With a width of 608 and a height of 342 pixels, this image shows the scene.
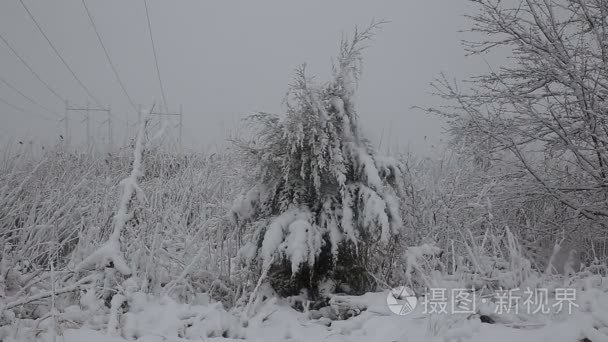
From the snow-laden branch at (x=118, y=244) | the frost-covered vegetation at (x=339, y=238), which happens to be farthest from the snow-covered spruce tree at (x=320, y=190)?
the snow-laden branch at (x=118, y=244)

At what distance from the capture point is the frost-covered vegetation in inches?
116

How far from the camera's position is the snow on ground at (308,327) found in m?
2.48

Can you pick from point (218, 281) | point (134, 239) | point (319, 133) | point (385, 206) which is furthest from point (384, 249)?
point (134, 239)

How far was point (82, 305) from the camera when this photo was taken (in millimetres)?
3146

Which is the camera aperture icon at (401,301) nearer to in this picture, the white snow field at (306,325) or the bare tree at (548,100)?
the white snow field at (306,325)

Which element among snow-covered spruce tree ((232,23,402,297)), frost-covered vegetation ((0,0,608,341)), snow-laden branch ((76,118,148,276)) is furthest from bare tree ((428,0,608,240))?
snow-laden branch ((76,118,148,276))

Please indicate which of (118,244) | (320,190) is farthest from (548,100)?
(118,244)

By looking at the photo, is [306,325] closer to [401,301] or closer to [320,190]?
[401,301]

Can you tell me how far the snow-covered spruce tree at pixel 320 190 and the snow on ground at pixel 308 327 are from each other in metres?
0.39

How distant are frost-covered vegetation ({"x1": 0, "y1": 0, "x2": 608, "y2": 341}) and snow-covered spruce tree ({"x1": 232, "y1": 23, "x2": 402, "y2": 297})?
13 millimetres

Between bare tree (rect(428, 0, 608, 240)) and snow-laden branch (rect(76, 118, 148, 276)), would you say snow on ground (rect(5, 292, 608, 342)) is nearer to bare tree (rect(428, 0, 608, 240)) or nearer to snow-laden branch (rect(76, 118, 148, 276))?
snow-laden branch (rect(76, 118, 148, 276))

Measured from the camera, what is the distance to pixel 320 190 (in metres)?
3.88

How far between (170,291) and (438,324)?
6.61ft

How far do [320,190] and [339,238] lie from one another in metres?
0.46
